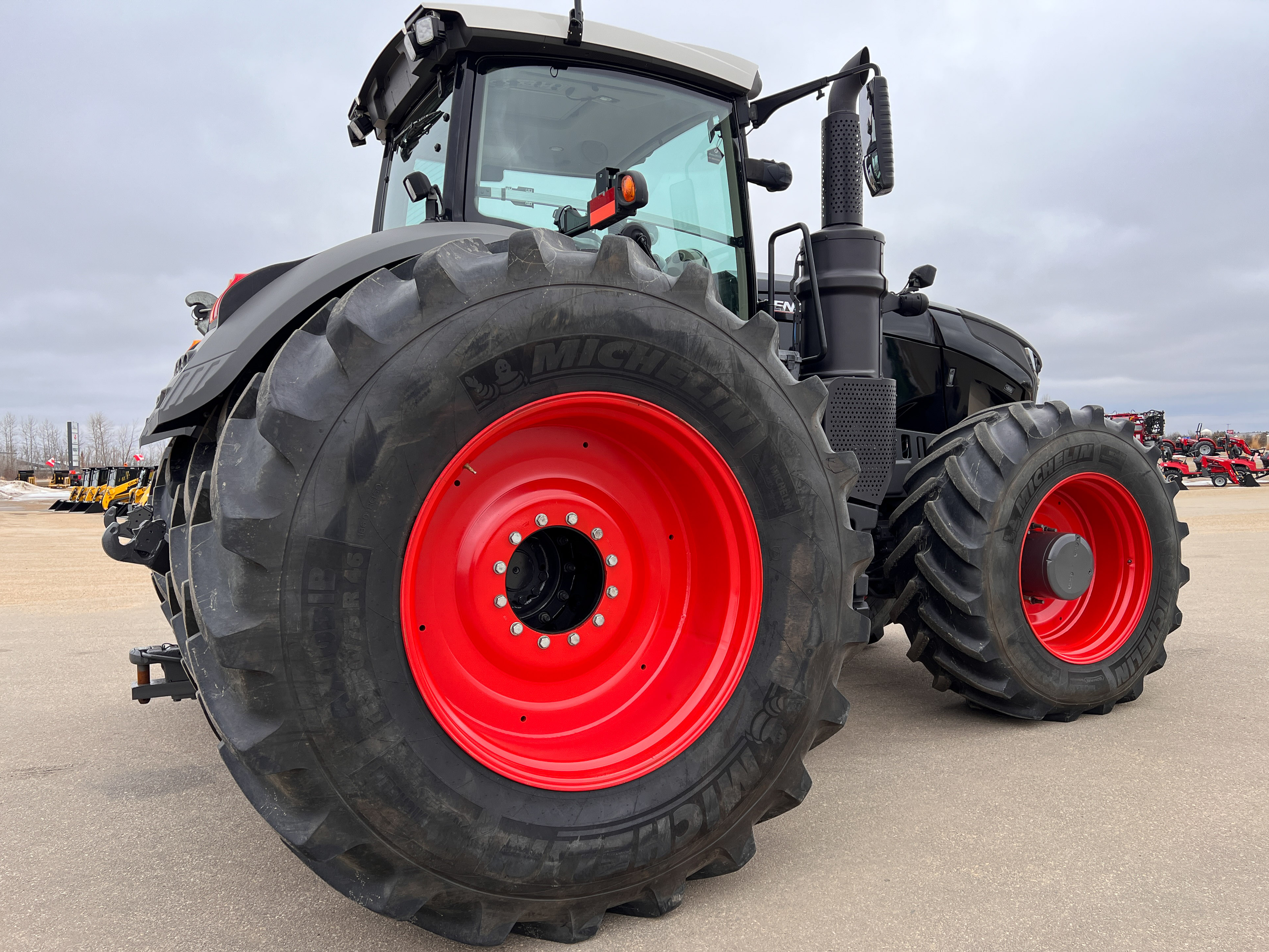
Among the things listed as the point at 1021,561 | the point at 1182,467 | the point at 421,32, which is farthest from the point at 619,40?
the point at 1182,467

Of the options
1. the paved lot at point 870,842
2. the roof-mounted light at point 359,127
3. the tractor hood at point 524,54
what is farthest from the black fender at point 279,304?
the roof-mounted light at point 359,127

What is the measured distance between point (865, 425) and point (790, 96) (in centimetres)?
124

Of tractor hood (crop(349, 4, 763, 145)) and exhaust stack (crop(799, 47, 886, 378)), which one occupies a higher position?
tractor hood (crop(349, 4, 763, 145))

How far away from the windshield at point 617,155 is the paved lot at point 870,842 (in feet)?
5.79

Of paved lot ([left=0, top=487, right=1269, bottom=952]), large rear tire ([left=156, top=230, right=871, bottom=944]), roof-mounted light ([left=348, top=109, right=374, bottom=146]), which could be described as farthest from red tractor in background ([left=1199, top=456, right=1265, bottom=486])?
large rear tire ([left=156, top=230, right=871, bottom=944])

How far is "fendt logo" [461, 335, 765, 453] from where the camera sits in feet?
5.77

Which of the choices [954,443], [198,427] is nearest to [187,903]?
[198,427]

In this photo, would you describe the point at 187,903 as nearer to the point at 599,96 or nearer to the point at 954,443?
the point at 599,96

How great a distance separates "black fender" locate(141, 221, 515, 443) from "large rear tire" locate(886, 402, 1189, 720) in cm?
191

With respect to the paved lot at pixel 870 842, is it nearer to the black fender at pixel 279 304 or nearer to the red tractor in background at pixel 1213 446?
the black fender at pixel 279 304

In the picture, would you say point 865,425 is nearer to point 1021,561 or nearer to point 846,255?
point 846,255

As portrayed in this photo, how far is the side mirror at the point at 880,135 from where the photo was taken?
2889mm

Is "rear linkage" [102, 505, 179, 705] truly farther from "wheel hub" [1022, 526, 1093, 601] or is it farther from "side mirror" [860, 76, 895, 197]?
"wheel hub" [1022, 526, 1093, 601]

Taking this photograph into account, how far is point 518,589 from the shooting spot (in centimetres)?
208
